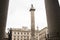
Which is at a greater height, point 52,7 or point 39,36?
point 52,7

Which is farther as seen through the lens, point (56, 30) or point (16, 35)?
point (16, 35)

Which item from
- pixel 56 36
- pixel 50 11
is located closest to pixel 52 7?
pixel 50 11

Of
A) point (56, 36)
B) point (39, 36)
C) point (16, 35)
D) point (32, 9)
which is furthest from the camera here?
point (16, 35)

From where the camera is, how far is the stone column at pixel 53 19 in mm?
2689

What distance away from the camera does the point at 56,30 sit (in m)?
2.70

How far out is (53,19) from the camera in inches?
109

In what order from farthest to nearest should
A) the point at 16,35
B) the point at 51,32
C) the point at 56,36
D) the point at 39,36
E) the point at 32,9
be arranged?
1. the point at 16,35
2. the point at 39,36
3. the point at 32,9
4. the point at 51,32
5. the point at 56,36

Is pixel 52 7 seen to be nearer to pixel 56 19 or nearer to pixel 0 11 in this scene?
pixel 56 19

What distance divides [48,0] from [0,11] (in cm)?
93

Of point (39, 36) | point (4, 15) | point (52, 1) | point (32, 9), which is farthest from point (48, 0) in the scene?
point (39, 36)

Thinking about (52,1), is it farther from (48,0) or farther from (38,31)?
(38,31)

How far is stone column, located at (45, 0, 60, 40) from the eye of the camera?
2.69 m

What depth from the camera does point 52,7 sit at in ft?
9.15

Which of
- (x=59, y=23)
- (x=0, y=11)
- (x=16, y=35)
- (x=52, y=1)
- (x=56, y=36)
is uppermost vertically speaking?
(x=52, y=1)
